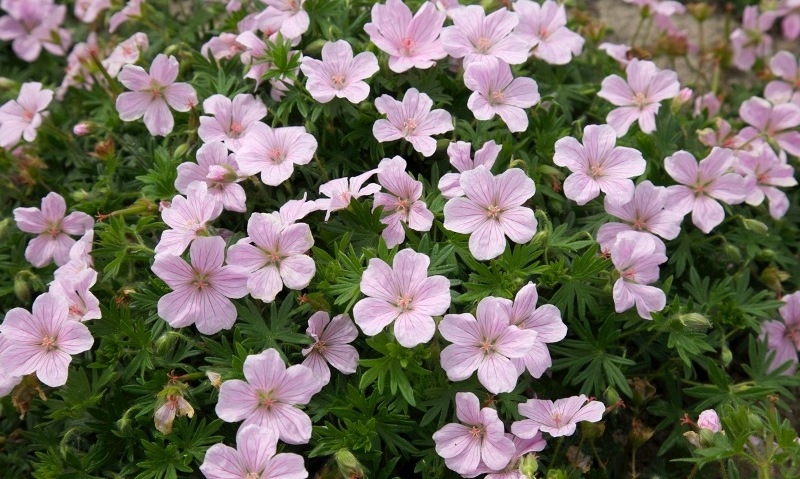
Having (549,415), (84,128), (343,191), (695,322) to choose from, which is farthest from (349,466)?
(84,128)

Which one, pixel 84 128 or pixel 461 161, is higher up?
pixel 461 161

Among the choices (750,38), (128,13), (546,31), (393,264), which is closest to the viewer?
(393,264)

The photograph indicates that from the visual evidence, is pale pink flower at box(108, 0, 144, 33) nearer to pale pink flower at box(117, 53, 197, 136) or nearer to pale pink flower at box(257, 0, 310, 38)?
pale pink flower at box(117, 53, 197, 136)

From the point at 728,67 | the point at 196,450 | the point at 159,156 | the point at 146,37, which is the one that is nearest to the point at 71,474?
the point at 196,450

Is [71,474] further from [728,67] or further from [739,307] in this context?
[728,67]

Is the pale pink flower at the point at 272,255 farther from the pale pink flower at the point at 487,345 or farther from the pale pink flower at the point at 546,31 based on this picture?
the pale pink flower at the point at 546,31

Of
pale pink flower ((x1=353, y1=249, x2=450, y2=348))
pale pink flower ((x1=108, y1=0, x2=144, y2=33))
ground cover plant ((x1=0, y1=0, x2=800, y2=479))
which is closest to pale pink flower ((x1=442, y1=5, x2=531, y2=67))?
ground cover plant ((x1=0, y1=0, x2=800, y2=479))

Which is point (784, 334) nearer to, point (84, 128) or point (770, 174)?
point (770, 174)
